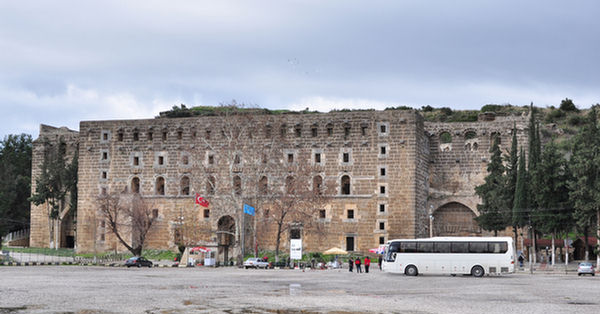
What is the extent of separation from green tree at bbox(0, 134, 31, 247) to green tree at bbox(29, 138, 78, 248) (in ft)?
17.2

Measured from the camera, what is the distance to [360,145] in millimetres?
63000

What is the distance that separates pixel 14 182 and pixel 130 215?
26.1 meters

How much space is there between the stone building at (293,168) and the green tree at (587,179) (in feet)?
44.9

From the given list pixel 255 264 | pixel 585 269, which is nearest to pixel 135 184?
pixel 255 264

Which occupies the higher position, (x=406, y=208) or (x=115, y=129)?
(x=115, y=129)

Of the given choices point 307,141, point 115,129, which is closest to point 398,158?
point 307,141

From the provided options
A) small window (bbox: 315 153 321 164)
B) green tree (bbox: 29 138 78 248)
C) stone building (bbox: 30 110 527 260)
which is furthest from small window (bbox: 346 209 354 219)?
green tree (bbox: 29 138 78 248)

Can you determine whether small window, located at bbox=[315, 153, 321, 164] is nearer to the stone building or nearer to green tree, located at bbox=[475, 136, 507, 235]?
the stone building

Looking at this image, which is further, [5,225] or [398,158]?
[5,225]

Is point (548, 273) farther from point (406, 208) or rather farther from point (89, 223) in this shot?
point (89, 223)

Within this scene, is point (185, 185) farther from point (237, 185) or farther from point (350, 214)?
point (350, 214)

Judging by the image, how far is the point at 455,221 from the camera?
66.6 meters

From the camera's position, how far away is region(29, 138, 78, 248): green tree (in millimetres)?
72312

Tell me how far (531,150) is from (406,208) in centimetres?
1247
